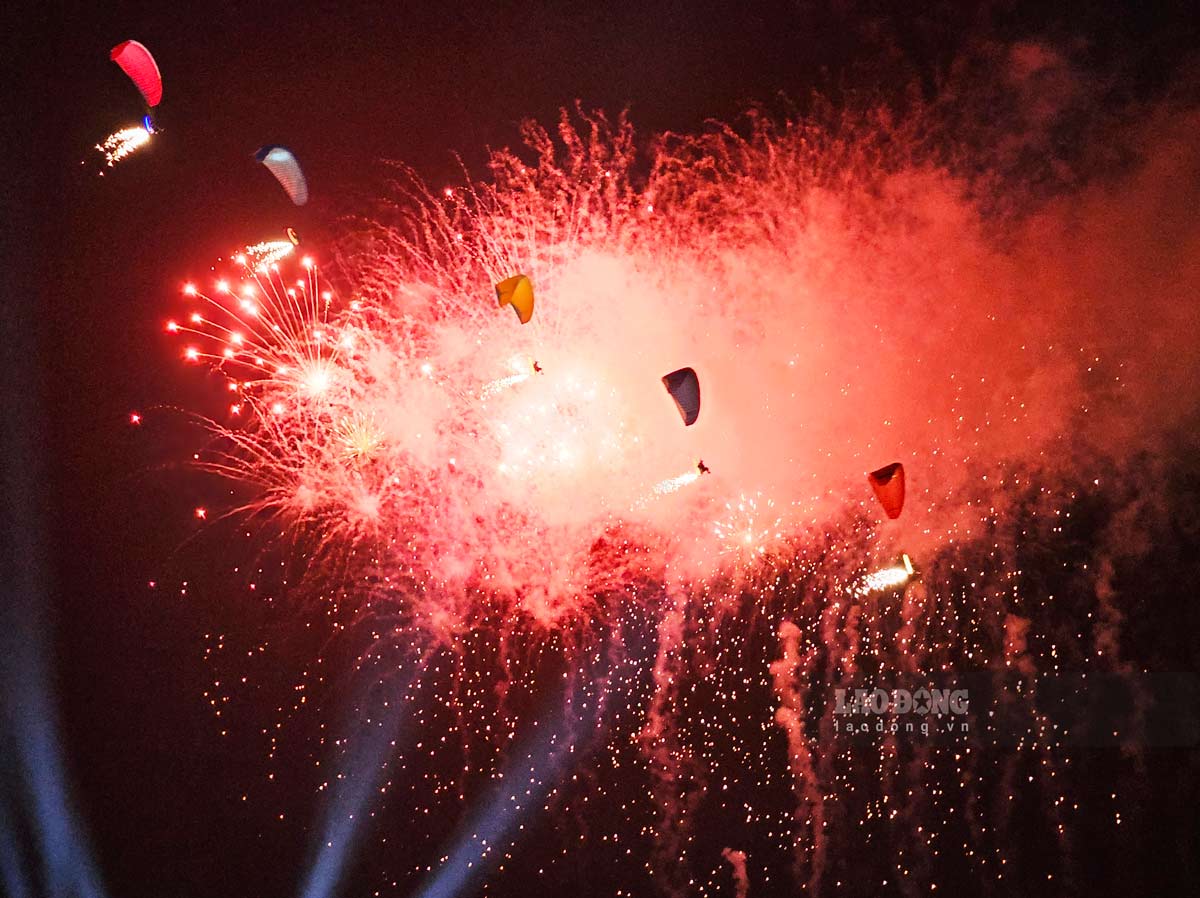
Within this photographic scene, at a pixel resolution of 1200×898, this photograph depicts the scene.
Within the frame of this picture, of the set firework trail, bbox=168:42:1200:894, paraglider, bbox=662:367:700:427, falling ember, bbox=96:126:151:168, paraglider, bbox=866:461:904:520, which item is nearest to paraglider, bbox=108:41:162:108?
falling ember, bbox=96:126:151:168

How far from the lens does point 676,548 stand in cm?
766

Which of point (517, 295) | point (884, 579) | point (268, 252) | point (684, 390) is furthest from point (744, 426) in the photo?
point (268, 252)

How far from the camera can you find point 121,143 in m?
7.82

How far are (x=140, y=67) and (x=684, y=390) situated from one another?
558 cm

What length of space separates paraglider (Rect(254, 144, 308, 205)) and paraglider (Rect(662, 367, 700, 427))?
387 centimetres

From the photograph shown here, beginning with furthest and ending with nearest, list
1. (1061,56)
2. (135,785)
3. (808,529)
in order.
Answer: (135,785)
(808,529)
(1061,56)

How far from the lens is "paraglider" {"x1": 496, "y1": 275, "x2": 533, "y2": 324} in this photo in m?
6.92

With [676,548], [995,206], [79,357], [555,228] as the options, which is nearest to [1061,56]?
[995,206]

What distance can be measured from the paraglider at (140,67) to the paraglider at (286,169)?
40.0 inches

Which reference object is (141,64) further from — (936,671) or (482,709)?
(936,671)

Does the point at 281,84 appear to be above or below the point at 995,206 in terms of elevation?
above

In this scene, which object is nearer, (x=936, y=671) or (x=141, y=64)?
(x=141, y=64)

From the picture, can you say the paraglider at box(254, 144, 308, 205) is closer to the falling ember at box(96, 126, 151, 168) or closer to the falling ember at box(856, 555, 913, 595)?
the falling ember at box(96, 126, 151, 168)

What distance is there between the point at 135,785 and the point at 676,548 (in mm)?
5906
